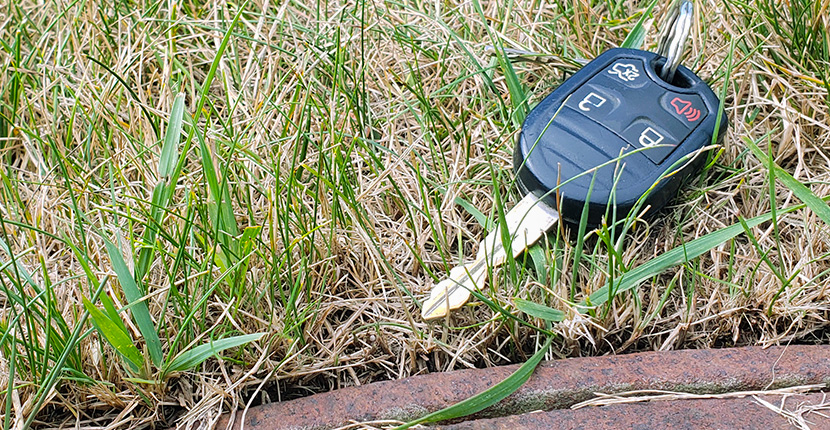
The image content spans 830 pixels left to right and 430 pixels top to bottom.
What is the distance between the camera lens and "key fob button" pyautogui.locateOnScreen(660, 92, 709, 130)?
1195mm

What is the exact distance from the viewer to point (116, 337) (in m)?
0.93

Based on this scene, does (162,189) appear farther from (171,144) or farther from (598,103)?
(598,103)

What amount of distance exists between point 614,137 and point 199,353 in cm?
68

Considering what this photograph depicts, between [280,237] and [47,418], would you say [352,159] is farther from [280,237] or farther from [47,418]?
[47,418]

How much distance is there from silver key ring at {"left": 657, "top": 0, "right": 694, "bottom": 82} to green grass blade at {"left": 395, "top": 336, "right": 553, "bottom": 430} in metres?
0.56

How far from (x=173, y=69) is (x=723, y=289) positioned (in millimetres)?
1074

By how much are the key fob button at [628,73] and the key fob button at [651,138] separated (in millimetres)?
86

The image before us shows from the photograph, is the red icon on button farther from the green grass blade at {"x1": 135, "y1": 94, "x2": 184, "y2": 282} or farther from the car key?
the green grass blade at {"x1": 135, "y1": 94, "x2": 184, "y2": 282}

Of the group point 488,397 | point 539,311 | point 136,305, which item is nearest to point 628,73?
point 539,311

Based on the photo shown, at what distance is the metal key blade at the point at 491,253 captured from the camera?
105 centimetres

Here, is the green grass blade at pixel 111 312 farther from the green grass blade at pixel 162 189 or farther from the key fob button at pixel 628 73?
the key fob button at pixel 628 73

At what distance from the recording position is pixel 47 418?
3.27ft

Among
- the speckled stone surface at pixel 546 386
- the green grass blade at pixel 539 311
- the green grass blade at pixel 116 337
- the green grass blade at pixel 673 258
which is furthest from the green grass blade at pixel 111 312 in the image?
the green grass blade at pixel 673 258

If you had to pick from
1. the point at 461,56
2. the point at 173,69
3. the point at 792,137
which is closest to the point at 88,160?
the point at 173,69
